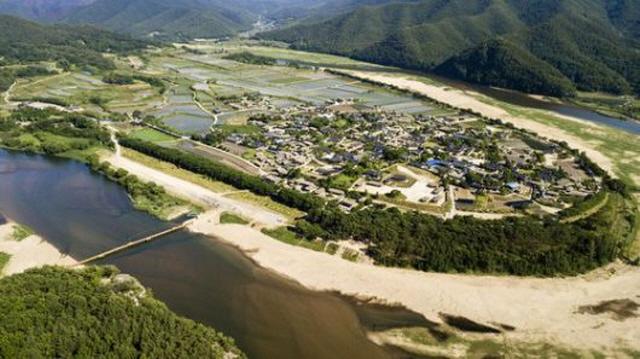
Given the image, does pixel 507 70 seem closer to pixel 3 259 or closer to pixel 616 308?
pixel 616 308

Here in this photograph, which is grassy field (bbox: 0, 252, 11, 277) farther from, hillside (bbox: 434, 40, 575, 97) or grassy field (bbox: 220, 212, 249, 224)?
hillside (bbox: 434, 40, 575, 97)

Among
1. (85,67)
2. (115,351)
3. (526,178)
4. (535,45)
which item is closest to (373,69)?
(535,45)

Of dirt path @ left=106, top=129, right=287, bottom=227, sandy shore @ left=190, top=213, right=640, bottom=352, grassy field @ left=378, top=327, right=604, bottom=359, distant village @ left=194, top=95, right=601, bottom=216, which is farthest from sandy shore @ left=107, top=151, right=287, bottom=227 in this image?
grassy field @ left=378, top=327, right=604, bottom=359

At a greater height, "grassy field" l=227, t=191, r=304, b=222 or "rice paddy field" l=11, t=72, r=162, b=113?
"grassy field" l=227, t=191, r=304, b=222

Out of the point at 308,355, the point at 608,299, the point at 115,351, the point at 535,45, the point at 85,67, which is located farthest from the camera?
the point at 535,45

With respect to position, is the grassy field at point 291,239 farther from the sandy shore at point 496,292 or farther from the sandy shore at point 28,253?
the sandy shore at point 28,253

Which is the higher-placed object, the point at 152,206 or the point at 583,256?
the point at 583,256

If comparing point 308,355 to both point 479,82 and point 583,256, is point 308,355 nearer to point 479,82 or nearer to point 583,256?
point 583,256

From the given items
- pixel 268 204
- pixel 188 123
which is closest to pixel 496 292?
pixel 268 204
